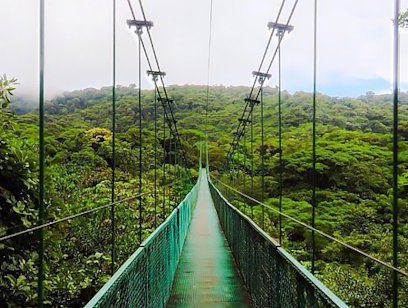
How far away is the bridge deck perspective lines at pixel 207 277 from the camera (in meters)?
3.40

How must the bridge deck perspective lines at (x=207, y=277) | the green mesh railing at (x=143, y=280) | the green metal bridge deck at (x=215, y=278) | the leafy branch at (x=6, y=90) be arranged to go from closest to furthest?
the green mesh railing at (x=143, y=280) → the green metal bridge deck at (x=215, y=278) → the leafy branch at (x=6, y=90) → the bridge deck perspective lines at (x=207, y=277)

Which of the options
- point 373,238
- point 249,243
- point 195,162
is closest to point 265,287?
point 249,243

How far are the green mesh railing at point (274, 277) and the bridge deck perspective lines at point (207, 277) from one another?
0.48 feet

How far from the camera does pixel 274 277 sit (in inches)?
90.8

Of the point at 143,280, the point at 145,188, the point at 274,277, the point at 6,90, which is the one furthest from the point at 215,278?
the point at 145,188

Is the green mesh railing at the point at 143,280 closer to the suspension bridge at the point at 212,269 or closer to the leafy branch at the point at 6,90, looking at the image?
the suspension bridge at the point at 212,269

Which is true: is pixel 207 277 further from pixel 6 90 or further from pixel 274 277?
pixel 6 90

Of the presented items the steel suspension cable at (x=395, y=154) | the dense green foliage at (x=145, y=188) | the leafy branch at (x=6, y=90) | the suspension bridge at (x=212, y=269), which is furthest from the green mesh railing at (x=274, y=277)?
the leafy branch at (x=6, y=90)

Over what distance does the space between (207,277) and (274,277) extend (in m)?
1.99

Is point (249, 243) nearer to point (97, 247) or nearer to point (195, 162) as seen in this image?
point (97, 247)

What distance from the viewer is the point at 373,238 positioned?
30.9ft

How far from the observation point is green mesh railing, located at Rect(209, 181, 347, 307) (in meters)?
1.55

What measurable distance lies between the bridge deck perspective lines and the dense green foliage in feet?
2.71

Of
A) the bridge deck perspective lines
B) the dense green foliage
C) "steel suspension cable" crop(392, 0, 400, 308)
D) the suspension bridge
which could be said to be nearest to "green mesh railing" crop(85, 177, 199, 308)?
the suspension bridge
